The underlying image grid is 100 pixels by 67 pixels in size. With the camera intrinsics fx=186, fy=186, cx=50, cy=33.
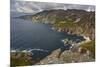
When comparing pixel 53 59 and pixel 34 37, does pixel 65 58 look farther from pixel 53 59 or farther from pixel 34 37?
pixel 34 37

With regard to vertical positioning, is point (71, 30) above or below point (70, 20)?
below

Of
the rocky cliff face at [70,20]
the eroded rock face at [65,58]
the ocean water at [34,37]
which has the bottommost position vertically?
the eroded rock face at [65,58]

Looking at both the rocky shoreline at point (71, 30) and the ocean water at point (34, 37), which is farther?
the rocky shoreline at point (71, 30)

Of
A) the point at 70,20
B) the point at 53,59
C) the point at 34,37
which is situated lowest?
the point at 53,59

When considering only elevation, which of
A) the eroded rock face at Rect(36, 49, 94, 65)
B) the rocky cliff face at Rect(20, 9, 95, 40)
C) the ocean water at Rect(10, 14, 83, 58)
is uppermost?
the rocky cliff face at Rect(20, 9, 95, 40)

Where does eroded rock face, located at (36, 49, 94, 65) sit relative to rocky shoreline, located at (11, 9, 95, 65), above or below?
below

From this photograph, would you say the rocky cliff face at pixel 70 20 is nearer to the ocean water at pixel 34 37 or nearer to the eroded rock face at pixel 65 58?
the ocean water at pixel 34 37

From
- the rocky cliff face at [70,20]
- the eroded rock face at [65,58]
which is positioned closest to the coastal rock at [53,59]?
the eroded rock face at [65,58]

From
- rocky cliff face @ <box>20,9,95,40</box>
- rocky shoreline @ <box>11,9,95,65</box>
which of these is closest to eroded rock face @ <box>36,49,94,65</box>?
rocky shoreline @ <box>11,9,95,65</box>

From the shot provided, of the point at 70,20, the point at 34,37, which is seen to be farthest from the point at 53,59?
the point at 70,20

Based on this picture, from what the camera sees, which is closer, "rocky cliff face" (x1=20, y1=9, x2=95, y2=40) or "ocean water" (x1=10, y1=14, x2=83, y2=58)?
"ocean water" (x1=10, y1=14, x2=83, y2=58)

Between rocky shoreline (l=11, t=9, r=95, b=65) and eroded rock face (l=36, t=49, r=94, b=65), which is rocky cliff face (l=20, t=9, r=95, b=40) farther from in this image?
eroded rock face (l=36, t=49, r=94, b=65)
